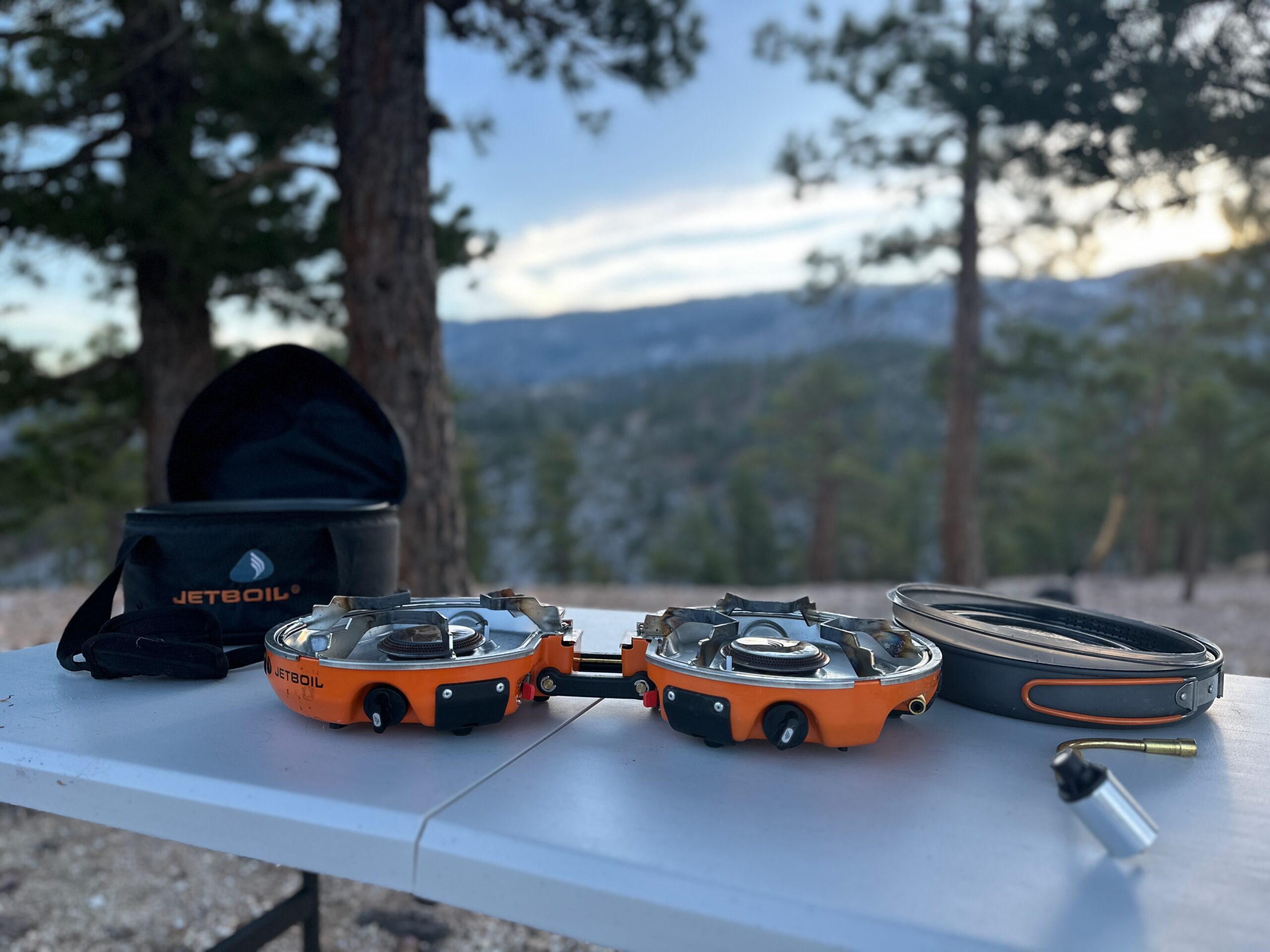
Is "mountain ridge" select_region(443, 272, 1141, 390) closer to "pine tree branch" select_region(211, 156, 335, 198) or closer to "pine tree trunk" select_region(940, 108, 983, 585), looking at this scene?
"pine tree trunk" select_region(940, 108, 983, 585)

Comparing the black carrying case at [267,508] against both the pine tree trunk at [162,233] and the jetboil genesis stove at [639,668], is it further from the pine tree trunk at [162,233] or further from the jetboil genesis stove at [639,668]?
the pine tree trunk at [162,233]

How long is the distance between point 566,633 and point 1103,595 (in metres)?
14.6

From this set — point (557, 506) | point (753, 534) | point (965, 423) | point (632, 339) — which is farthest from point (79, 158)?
point (632, 339)

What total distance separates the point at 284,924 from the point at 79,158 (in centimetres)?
561

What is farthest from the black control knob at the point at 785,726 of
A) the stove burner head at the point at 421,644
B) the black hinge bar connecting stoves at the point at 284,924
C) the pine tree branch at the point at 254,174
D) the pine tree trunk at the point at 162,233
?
the pine tree trunk at the point at 162,233

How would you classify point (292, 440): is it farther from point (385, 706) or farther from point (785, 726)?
point (785, 726)

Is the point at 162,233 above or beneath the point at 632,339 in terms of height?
beneath

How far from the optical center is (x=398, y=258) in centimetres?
403

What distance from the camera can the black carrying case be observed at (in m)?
1.27

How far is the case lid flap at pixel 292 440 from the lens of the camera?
162cm

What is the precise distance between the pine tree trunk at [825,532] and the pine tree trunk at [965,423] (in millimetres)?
16499

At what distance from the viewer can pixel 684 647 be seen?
104cm

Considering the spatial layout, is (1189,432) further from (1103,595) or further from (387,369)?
(387,369)

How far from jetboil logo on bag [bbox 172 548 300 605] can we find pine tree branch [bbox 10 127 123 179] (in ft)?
17.6
